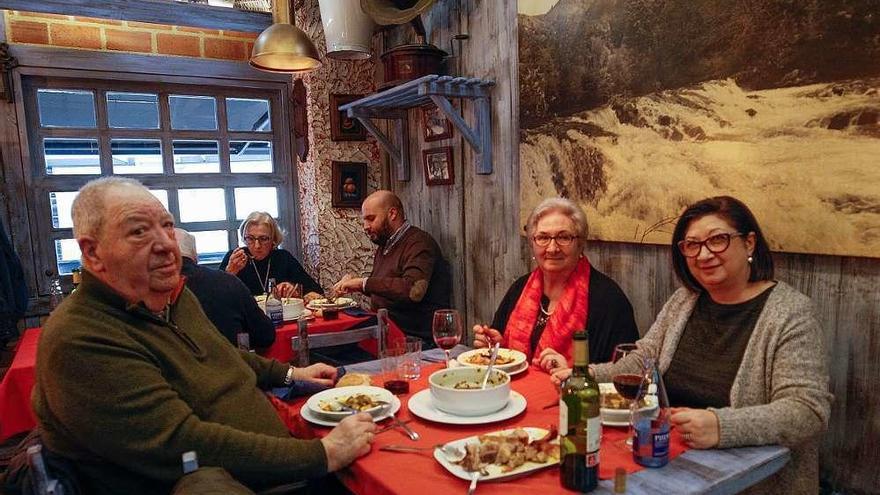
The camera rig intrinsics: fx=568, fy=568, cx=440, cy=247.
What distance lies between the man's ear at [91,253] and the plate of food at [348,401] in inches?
24.4

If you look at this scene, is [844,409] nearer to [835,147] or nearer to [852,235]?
[852,235]

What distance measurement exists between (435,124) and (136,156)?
7.74ft

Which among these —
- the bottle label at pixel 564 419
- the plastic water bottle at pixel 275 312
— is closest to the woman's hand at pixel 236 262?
the plastic water bottle at pixel 275 312

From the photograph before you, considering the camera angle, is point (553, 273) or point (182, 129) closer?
point (553, 273)

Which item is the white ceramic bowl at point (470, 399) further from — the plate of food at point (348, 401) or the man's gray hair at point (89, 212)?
the man's gray hair at point (89, 212)

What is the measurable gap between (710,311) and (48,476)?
1655 mm

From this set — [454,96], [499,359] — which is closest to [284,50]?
[454,96]

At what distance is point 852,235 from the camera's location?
160cm

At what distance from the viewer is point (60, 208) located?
4012mm

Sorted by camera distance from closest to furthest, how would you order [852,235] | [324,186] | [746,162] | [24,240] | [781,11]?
[852,235]
[781,11]
[746,162]
[24,240]
[324,186]

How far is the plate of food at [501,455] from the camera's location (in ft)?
3.70

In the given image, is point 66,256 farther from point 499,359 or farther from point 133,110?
point 499,359

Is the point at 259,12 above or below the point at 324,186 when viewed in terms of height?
above

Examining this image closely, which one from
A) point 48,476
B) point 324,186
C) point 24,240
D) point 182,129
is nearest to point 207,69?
point 182,129
